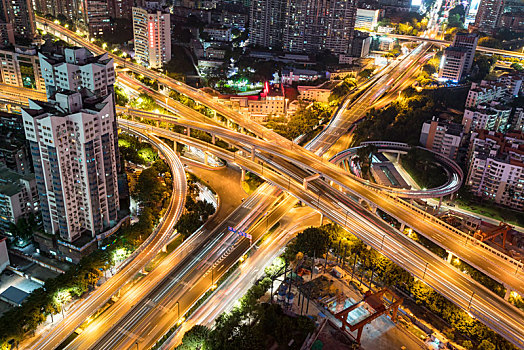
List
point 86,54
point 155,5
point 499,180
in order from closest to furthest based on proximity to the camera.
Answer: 1. point 86,54
2. point 499,180
3. point 155,5

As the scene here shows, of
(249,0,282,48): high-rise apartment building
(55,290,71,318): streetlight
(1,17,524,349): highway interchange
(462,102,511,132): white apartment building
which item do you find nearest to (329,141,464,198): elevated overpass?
(1,17,524,349): highway interchange

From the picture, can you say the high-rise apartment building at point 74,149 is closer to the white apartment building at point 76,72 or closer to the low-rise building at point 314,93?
the white apartment building at point 76,72

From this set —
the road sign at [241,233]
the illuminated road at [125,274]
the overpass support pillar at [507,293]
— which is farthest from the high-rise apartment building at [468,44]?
the road sign at [241,233]

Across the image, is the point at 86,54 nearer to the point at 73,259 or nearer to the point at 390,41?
the point at 73,259

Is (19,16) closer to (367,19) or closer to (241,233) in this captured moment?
(241,233)

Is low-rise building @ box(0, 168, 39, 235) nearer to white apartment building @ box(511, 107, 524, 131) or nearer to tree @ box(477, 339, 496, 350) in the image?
tree @ box(477, 339, 496, 350)

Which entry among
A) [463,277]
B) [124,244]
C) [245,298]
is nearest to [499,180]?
[463,277]
